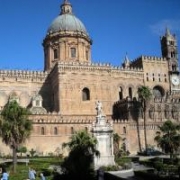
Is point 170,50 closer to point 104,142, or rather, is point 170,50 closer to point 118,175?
point 104,142

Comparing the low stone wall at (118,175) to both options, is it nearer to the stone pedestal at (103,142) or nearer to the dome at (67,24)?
the stone pedestal at (103,142)

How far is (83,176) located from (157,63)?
1818 inches

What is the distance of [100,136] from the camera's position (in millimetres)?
30047

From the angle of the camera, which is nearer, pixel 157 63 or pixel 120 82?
pixel 120 82

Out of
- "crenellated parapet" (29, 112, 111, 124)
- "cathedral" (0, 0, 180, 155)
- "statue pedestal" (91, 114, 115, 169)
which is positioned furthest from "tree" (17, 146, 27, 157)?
"statue pedestal" (91, 114, 115, 169)

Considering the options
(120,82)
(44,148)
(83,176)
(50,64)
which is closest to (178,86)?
(120,82)

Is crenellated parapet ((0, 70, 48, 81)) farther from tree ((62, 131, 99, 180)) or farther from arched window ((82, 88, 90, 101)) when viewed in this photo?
tree ((62, 131, 99, 180))

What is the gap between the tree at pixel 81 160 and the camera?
2261cm

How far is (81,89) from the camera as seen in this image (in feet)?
185

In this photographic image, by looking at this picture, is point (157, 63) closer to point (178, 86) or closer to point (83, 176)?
point (178, 86)

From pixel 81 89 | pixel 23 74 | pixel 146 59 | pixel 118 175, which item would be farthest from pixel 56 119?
pixel 118 175

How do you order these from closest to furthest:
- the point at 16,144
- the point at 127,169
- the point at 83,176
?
the point at 83,176
the point at 127,169
the point at 16,144

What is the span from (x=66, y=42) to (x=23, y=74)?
9.63 m

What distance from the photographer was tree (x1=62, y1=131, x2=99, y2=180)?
2261 cm
